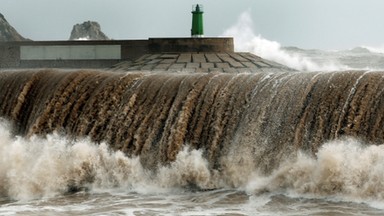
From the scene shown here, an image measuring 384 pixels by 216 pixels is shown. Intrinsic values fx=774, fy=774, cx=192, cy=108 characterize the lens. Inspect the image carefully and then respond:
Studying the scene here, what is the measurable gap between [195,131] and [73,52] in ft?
43.0

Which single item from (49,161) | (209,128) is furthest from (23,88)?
(209,128)

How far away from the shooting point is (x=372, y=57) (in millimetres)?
42125

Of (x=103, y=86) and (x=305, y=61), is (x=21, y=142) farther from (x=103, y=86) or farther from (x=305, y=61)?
(x=305, y=61)

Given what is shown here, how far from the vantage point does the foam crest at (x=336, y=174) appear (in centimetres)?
1024

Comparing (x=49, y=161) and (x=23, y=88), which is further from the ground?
(x=23, y=88)

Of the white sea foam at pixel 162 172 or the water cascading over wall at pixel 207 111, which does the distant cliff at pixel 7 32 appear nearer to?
the water cascading over wall at pixel 207 111

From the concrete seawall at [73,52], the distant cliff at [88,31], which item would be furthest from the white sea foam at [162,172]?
the distant cliff at [88,31]

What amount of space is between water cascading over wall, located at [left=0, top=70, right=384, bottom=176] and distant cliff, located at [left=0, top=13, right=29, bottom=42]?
38.7 meters

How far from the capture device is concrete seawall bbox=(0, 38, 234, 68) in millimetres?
24266

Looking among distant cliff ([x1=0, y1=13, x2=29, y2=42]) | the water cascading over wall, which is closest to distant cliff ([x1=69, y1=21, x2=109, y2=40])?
distant cliff ([x1=0, y1=13, x2=29, y2=42])

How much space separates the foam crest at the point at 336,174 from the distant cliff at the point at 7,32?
43632 mm

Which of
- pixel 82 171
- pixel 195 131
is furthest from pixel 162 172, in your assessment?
pixel 82 171

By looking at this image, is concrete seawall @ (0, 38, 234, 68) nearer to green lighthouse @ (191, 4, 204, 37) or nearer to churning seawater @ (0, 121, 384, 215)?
green lighthouse @ (191, 4, 204, 37)

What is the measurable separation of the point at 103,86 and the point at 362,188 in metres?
5.66
